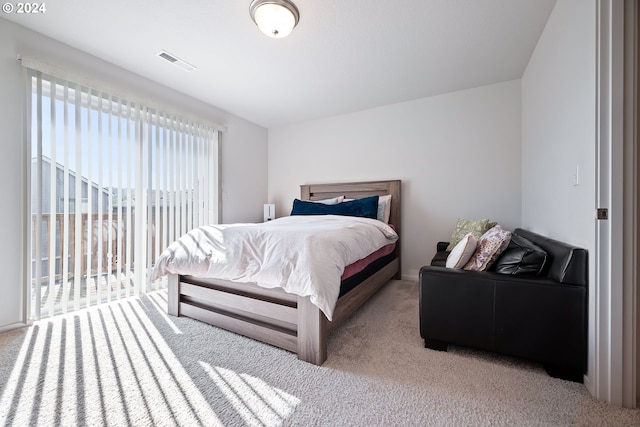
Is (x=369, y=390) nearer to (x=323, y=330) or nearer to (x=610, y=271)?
(x=323, y=330)

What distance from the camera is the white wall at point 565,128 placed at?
125 centimetres

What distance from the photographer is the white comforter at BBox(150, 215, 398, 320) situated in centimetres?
147

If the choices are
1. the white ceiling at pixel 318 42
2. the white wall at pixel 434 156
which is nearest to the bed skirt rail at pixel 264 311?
the white wall at pixel 434 156

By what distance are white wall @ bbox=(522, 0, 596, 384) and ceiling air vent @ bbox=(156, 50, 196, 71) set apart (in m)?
2.93

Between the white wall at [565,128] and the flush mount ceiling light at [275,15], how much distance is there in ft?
5.42

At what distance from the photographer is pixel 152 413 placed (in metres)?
1.11

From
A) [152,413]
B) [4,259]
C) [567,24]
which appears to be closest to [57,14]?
[4,259]

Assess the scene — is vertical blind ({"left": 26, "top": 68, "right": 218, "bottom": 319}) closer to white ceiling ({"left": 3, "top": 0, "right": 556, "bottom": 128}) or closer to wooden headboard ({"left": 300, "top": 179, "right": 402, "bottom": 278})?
white ceiling ({"left": 3, "top": 0, "right": 556, "bottom": 128})

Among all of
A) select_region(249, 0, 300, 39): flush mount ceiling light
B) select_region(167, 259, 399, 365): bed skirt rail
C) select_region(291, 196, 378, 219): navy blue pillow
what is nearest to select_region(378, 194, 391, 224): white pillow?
select_region(291, 196, 378, 219): navy blue pillow

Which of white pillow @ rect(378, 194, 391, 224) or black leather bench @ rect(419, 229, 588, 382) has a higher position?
white pillow @ rect(378, 194, 391, 224)

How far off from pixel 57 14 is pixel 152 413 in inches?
106

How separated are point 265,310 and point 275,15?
1.98m

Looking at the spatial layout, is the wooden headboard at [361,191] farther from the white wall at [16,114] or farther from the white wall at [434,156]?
the white wall at [16,114]

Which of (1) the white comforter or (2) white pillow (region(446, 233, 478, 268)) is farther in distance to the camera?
(2) white pillow (region(446, 233, 478, 268))
